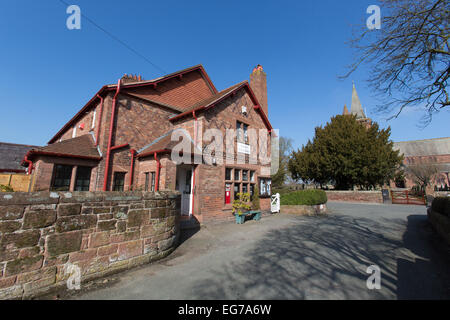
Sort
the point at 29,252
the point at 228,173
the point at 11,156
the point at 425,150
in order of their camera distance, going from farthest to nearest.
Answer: the point at 425,150
the point at 11,156
the point at 228,173
the point at 29,252

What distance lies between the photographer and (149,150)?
9578 millimetres

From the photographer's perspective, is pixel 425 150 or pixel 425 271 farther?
pixel 425 150

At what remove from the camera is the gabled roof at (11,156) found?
1571 cm

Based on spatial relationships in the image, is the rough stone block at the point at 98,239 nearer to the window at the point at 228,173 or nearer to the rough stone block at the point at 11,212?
the rough stone block at the point at 11,212

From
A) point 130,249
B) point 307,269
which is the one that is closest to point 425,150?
point 307,269

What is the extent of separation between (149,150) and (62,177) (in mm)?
3674

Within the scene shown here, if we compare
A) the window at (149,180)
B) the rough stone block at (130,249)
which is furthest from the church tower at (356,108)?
the rough stone block at (130,249)

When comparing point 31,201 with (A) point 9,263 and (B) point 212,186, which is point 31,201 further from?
(B) point 212,186

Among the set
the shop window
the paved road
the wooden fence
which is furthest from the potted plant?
the wooden fence

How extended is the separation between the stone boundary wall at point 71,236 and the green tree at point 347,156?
997 inches

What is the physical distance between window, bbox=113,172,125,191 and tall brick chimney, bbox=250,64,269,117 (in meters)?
14.1

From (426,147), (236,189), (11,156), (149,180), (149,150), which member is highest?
(426,147)

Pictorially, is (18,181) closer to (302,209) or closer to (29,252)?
(29,252)

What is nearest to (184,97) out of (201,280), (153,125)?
(153,125)
